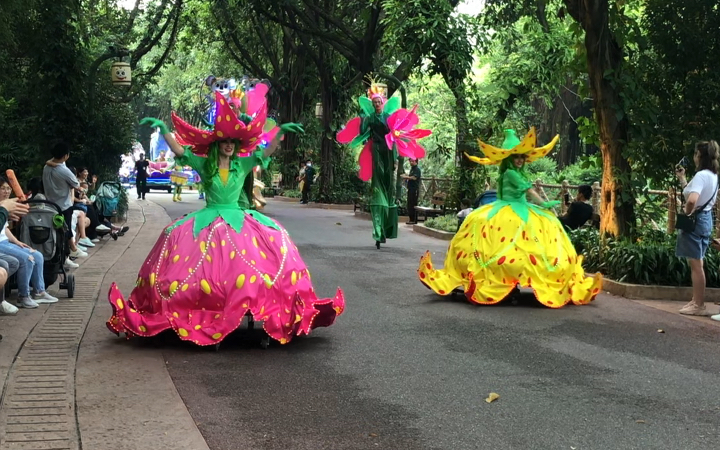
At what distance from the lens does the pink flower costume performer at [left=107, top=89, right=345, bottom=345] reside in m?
7.04

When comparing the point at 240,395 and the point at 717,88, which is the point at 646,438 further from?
the point at 717,88

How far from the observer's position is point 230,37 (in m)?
36.2

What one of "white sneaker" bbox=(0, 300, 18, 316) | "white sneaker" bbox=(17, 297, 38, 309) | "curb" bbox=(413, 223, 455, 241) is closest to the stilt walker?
"curb" bbox=(413, 223, 455, 241)

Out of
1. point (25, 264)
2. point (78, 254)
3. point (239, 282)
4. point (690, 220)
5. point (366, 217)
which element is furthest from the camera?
point (366, 217)

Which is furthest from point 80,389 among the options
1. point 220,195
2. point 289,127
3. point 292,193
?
point 292,193

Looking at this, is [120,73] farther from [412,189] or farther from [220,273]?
[220,273]

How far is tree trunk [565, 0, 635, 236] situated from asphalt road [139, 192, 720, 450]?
2.82 meters

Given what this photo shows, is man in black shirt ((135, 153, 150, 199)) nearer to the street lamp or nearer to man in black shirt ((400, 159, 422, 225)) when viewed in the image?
the street lamp

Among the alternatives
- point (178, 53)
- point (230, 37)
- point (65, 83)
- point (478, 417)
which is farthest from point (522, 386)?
point (178, 53)

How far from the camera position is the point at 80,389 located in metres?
5.91

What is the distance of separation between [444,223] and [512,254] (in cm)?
1041

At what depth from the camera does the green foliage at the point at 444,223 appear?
63.7ft

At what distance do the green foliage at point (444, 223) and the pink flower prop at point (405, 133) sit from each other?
4.94m

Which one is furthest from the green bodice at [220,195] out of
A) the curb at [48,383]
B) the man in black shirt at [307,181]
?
the man in black shirt at [307,181]
